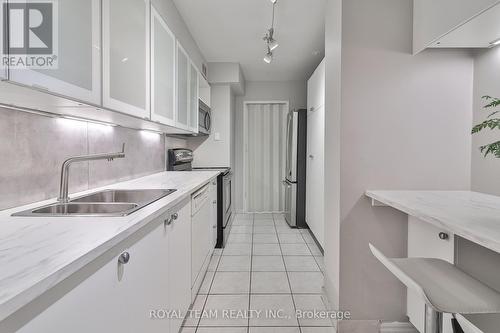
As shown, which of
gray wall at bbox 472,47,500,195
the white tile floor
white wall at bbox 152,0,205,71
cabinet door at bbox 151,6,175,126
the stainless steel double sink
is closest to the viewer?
the stainless steel double sink

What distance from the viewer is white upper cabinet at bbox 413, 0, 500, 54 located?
1156 mm

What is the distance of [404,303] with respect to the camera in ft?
5.46

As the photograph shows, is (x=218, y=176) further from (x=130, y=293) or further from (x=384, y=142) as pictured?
(x=130, y=293)

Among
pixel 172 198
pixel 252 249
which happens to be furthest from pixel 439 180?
pixel 252 249

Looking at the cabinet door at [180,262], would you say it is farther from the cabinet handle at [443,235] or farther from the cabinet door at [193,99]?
the cabinet door at [193,99]

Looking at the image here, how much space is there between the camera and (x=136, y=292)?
3.42ft

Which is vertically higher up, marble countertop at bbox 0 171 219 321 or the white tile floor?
marble countertop at bbox 0 171 219 321

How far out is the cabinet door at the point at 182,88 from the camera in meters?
2.52

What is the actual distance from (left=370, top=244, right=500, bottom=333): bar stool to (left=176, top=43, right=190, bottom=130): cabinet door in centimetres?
210

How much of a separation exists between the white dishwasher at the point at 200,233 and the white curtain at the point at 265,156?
2504 mm

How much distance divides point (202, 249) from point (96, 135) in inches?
48.5

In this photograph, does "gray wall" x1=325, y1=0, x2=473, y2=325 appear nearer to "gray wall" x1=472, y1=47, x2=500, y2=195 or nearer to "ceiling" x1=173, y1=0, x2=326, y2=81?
"gray wall" x1=472, y1=47, x2=500, y2=195

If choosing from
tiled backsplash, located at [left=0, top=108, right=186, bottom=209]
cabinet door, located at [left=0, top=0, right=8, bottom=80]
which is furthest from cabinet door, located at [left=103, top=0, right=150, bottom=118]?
cabinet door, located at [left=0, top=0, right=8, bottom=80]

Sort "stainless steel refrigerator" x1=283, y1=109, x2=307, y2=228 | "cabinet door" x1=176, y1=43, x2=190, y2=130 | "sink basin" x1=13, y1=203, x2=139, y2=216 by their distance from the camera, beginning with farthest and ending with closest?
"stainless steel refrigerator" x1=283, y1=109, x2=307, y2=228
"cabinet door" x1=176, y1=43, x2=190, y2=130
"sink basin" x1=13, y1=203, x2=139, y2=216
